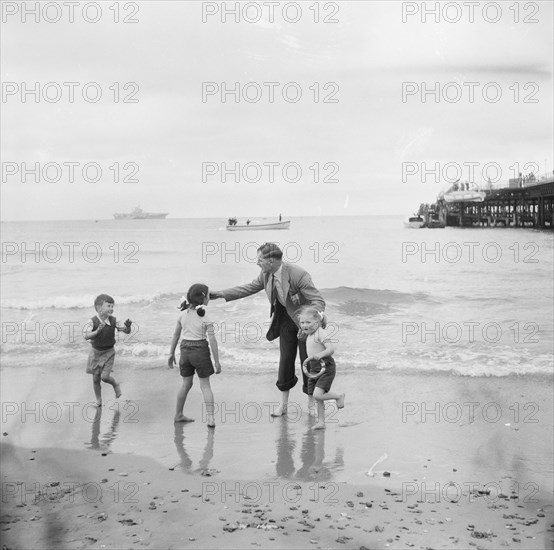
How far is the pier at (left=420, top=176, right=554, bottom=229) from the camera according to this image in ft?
199

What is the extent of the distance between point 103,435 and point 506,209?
7710 centimetres

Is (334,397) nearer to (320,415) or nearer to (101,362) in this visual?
(320,415)

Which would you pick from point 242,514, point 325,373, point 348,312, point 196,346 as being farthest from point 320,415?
point 348,312

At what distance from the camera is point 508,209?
72.9 metres

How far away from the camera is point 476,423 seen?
22.7 ft

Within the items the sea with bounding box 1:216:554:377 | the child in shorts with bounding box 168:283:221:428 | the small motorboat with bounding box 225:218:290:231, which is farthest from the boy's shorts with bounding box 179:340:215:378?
the small motorboat with bounding box 225:218:290:231

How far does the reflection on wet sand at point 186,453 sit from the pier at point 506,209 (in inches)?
2185

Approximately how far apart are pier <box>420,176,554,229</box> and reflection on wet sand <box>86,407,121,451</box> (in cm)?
5538

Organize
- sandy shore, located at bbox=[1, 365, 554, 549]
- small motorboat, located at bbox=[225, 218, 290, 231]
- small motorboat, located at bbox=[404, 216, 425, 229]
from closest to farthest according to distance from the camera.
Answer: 1. sandy shore, located at bbox=[1, 365, 554, 549]
2. small motorboat, located at bbox=[225, 218, 290, 231]
3. small motorboat, located at bbox=[404, 216, 425, 229]

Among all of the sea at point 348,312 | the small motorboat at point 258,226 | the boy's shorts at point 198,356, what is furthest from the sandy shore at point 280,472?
the small motorboat at point 258,226

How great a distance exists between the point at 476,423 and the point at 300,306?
226 centimetres

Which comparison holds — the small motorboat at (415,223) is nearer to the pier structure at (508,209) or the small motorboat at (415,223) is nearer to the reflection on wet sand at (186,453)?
the pier structure at (508,209)

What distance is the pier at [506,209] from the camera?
Result: 199 ft

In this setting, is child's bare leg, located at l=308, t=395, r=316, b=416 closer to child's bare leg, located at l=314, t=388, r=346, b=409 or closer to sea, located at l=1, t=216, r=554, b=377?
child's bare leg, located at l=314, t=388, r=346, b=409
